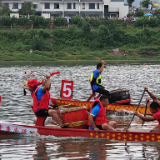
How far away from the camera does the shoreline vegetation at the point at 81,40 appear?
70.2 meters

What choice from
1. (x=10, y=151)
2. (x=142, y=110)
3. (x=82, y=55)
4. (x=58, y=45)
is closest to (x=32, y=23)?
(x=58, y=45)

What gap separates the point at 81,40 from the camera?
255 feet

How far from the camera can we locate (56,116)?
14.8 meters

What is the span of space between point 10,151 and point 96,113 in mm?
2725

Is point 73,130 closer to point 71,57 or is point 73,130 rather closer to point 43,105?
point 43,105

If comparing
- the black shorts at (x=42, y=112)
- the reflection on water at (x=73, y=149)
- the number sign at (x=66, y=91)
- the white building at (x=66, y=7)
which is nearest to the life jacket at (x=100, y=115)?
the reflection on water at (x=73, y=149)

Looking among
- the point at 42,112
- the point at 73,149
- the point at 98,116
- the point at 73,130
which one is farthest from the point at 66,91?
the point at 73,149

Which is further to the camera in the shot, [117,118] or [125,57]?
[125,57]

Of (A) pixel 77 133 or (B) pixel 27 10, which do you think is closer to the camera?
(A) pixel 77 133

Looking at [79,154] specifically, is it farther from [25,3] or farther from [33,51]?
[25,3]

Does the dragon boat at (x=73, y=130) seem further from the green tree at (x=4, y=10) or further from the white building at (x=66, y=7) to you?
the white building at (x=66, y=7)

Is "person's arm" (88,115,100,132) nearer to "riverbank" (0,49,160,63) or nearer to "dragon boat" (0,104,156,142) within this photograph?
"dragon boat" (0,104,156,142)

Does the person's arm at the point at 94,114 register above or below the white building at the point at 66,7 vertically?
below

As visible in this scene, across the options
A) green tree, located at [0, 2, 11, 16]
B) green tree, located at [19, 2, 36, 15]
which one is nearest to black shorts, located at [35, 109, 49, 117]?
green tree, located at [0, 2, 11, 16]
